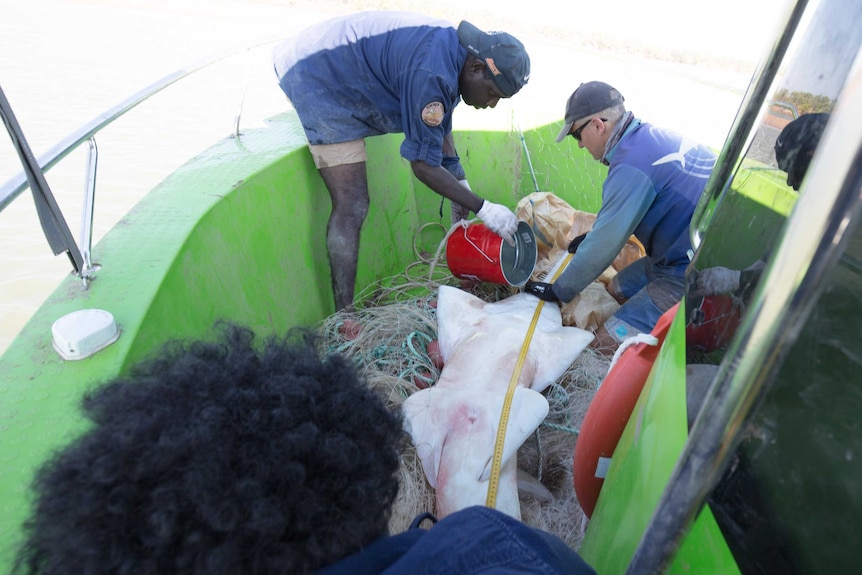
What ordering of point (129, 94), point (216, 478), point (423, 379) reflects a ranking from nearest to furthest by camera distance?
point (216, 478) < point (423, 379) < point (129, 94)

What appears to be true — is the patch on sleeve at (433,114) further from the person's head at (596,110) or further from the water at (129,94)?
the water at (129,94)

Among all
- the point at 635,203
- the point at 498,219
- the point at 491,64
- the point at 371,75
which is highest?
the point at 491,64

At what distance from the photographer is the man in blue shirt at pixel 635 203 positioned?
8.69 feet

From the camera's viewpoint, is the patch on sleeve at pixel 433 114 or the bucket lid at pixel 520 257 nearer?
the patch on sleeve at pixel 433 114

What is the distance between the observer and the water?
171 inches

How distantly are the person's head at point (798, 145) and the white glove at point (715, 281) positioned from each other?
0.19 metres

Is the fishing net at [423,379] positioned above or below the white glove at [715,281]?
below

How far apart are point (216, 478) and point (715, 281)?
39.2 inches

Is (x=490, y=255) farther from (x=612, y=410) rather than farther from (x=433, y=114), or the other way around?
(x=612, y=410)

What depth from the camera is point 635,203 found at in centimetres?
263

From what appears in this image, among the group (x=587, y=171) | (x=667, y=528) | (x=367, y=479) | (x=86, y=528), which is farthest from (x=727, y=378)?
(x=587, y=171)

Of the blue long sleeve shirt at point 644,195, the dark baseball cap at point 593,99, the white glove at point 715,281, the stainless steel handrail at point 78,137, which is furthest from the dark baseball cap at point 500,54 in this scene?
the white glove at point 715,281

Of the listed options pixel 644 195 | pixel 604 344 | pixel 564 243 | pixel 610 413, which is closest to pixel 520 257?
pixel 564 243

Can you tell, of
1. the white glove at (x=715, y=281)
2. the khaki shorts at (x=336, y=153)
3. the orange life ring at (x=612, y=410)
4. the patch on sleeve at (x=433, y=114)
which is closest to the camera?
the white glove at (x=715, y=281)
